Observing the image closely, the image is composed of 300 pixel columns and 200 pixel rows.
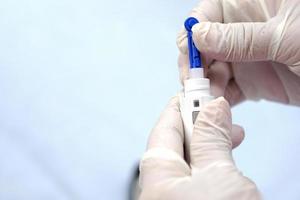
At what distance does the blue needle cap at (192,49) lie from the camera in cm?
66

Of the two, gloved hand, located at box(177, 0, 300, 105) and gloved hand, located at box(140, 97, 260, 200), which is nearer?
gloved hand, located at box(140, 97, 260, 200)

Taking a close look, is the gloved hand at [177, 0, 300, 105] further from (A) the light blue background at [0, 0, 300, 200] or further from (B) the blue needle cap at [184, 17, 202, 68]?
(A) the light blue background at [0, 0, 300, 200]

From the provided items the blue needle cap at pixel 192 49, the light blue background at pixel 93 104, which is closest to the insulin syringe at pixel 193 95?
the blue needle cap at pixel 192 49

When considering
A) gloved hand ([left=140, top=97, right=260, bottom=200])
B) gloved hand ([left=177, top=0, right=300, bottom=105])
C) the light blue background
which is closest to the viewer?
gloved hand ([left=140, top=97, right=260, bottom=200])

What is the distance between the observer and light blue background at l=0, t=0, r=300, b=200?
1.01 m

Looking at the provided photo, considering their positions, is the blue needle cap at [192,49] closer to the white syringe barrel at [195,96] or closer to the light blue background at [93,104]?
the white syringe barrel at [195,96]

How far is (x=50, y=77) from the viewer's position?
1097 mm

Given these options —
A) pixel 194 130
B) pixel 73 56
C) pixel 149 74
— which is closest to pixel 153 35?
pixel 149 74

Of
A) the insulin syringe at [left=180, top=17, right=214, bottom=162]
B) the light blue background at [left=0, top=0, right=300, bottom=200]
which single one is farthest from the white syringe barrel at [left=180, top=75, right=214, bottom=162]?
the light blue background at [left=0, top=0, right=300, bottom=200]

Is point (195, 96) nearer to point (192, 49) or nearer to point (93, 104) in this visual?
point (192, 49)

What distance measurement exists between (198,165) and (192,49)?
0.64 ft

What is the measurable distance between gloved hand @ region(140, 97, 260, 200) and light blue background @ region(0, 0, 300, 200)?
1.38 ft

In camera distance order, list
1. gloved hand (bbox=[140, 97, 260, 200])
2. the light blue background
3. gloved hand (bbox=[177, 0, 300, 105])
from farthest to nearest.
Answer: the light blue background < gloved hand (bbox=[177, 0, 300, 105]) < gloved hand (bbox=[140, 97, 260, 200])

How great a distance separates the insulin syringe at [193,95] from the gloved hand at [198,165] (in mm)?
12
